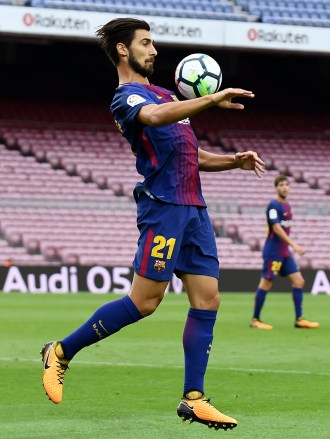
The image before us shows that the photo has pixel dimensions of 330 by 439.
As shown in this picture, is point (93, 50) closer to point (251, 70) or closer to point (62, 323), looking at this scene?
point (251, 70)

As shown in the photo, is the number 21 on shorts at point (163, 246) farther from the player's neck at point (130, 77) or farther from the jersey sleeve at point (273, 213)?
the jersey sleeve at point (273, 213)

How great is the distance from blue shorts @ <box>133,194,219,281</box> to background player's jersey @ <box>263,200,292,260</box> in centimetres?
777

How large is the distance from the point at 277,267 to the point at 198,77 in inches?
309

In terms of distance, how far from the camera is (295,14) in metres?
26.9

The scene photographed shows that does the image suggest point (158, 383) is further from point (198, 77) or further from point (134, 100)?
point (134, 100)

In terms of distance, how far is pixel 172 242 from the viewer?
18.4ft

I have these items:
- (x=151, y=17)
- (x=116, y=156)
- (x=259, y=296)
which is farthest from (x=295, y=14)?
(x=259, y=296)

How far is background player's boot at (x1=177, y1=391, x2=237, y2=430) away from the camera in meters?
5.43

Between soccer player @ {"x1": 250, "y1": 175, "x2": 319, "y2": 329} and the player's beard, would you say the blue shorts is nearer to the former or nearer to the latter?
the player's beard

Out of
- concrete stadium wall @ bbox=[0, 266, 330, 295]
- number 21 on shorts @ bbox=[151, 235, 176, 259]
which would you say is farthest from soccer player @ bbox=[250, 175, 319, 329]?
number 21 on shorts @ bbox=[151, 235, 176, 259]

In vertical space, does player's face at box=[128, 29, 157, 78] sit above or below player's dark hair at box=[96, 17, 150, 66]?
below

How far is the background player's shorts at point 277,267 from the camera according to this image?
13664 millimetres

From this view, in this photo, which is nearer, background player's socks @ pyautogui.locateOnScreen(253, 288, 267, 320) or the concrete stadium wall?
background player's socks @ pyautogui.locateOnScreen(253, 288, 267, 320)

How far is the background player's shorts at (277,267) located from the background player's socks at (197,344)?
7.93m
